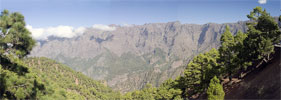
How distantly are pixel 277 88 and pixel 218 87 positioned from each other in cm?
963

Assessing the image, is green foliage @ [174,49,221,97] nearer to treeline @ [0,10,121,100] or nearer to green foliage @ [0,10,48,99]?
treeline @ [0,10,121,100]

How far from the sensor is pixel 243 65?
132 feet

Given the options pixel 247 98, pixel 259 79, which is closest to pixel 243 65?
pixel 259 79

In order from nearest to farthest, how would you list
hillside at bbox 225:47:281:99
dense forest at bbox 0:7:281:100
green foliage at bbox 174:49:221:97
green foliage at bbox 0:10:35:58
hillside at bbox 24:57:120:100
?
green foliage at bbox 0:10:35:58, dense forest at bbox 0:7:281:100, hillside at bbox 225:47:281:99, green foliage at bbox 174:49:221:97, hillside at bbox 24:57:120:100

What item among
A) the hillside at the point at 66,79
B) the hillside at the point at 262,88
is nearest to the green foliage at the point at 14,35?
the hillside at the point at 262,88

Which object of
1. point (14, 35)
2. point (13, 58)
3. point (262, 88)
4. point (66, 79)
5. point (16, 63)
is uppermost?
point (14, 35)

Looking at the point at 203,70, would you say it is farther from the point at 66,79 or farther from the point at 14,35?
the point at 66,79

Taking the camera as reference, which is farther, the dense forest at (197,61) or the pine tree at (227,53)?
the pine tree at (227,53)

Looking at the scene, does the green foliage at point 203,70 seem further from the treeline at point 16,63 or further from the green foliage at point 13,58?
the green foliage at point 13,58

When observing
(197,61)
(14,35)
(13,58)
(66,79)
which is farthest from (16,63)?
(66,79)

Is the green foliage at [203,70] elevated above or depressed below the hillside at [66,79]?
above

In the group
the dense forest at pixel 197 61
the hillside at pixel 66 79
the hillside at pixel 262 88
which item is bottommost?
the hillside at pixel 66 79

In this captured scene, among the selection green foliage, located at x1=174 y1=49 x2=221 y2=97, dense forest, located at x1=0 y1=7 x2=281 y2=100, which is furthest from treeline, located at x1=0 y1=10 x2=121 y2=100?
green foliage, located at x1=174 y1=49 x2=221 y2=97

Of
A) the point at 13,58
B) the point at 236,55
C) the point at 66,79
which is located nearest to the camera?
the point at 13,58
